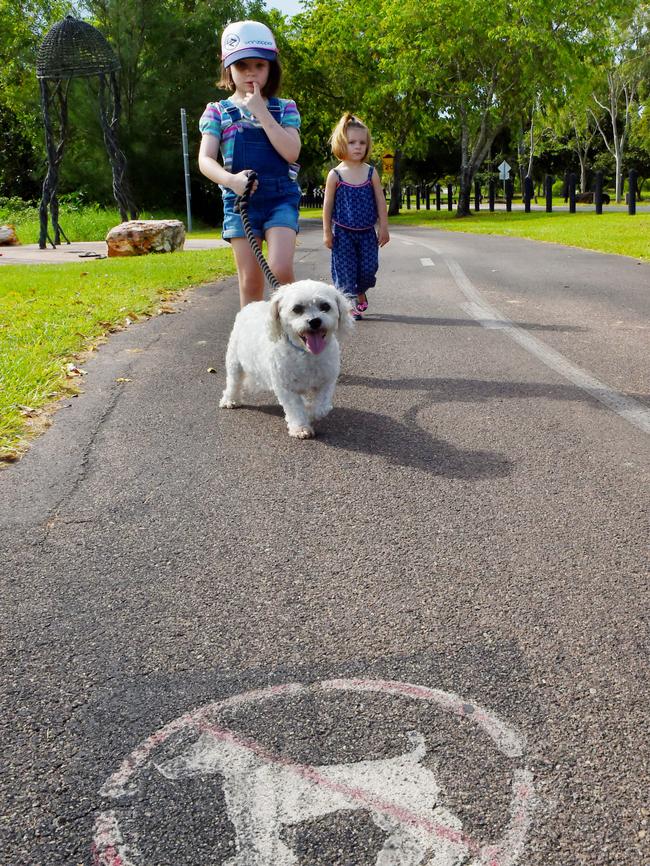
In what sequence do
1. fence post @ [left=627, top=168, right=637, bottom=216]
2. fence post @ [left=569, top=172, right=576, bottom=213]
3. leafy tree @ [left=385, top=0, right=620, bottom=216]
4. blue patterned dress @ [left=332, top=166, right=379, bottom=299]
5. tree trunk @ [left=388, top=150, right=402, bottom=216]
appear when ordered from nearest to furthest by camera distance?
blue patterned dress @ [left=332, top=166, right=379, bottom=299] → fence post @ [left=627, top=168, right=637, bottom=216] → fence post @ [left=569, top=172, right=576, bottom=213] → leafy tree @ [left=385, top=0, right=620, bottom=216] → tree trunk @ [left=388, top=150, right=402, bottom=216]

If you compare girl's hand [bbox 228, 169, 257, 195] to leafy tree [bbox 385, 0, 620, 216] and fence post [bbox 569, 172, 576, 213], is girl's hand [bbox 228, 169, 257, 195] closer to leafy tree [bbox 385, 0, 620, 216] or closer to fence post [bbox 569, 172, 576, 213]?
fence post [bbox 569, 172, 576, 213]

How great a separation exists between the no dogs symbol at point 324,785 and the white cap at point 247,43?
165 inches

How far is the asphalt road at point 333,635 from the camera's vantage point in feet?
6.61

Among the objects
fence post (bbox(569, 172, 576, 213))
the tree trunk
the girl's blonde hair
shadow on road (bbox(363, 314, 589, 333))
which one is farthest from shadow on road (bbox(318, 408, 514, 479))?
the tree trunk

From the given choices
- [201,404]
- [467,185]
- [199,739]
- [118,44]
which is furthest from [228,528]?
[467,185]

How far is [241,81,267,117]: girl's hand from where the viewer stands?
216 inches

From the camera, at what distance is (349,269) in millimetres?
8828

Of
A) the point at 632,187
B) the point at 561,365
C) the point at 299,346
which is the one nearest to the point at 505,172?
the point at 632,187

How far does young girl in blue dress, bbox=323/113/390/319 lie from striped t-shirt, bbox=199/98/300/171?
257 cm

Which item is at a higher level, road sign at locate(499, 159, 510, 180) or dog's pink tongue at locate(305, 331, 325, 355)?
road sign at locate(499, 159, 510, 180)

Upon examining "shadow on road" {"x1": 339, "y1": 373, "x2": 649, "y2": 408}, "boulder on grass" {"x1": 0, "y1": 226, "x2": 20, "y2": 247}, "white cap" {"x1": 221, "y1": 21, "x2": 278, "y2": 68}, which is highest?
"white cap" {"x1": 221, "y1": 21, "x2": 278, "y2": 68}

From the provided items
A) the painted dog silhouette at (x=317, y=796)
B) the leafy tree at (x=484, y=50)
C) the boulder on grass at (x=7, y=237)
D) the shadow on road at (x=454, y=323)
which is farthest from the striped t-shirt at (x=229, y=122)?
the leafy tree at (x=484, y=50)

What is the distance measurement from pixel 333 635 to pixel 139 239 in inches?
702

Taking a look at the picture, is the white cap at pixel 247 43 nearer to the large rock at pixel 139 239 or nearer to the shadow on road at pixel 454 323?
the shadow on road at pixel 454 323
